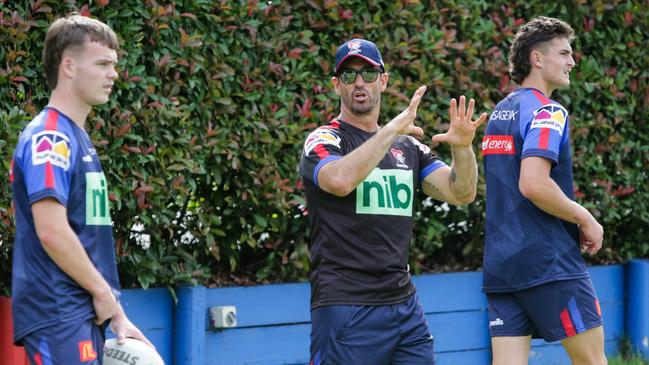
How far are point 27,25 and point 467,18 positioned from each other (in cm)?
326

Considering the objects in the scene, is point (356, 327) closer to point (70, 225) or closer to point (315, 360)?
point (315, 360)

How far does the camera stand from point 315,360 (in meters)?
4.64

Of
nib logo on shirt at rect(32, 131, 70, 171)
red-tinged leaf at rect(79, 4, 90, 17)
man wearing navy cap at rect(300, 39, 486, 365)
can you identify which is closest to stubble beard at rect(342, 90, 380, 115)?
man wearing navy cap at rect(300, 39, 486, 365)

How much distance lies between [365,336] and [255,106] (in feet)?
7.42

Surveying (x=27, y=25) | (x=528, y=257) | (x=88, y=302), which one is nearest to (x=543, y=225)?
(x=528, y=257)

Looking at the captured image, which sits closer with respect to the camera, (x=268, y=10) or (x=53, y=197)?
(x=53, y=197)

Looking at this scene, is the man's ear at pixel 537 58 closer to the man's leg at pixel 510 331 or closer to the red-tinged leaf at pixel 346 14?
the man's leg at pixel 510 331

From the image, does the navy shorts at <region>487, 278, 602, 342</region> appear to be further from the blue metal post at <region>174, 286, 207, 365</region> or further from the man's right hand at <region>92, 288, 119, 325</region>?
the man's right hand at <region>92, 288, 119, 325</region>

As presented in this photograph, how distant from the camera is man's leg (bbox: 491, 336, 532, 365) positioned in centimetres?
525

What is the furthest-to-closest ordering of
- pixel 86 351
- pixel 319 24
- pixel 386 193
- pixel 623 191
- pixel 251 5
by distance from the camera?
1. pixel 623 191
2. pixel 319 24
3. pixel 251 5
4. pixel 386 193
5. pixel 86 351

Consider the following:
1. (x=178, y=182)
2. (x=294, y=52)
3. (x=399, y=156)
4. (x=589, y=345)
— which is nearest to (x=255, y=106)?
(x=294, y=52)

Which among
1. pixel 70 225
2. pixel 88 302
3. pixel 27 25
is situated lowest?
pixel 88 302

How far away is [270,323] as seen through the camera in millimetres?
6625

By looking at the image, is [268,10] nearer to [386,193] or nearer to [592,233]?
[386,193]
